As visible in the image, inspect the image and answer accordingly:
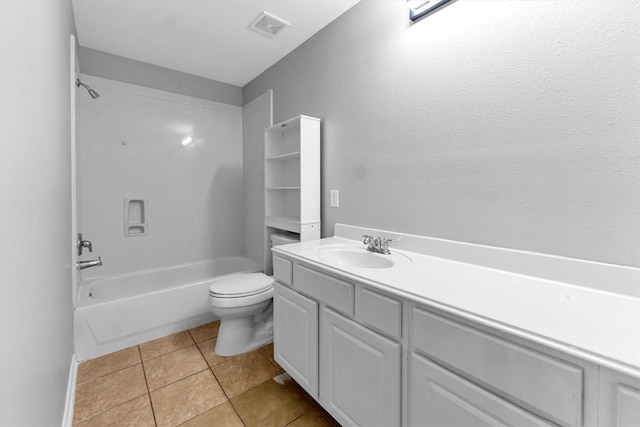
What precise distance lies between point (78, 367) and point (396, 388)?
205 centimetres

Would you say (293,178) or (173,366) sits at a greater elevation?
(293,178)

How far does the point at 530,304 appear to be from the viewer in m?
0.80

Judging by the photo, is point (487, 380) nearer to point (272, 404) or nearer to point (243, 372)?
point (272, 404)

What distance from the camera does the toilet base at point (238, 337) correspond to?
1.90m

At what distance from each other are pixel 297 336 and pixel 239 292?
2.05 feet

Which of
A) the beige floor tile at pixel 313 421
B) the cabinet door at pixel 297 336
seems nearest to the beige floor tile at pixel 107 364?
the cabinet door at pixel 297 336

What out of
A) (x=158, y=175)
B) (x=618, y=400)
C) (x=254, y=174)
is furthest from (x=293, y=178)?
(x=618, y=400)

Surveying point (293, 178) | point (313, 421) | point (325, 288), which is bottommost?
point (313, 421)

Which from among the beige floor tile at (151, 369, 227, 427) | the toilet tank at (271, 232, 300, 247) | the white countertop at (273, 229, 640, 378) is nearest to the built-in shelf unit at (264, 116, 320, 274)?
the toilet tank at (271, 232, 300, 247)

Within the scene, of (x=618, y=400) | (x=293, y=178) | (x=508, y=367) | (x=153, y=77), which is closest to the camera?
(x=618, y=400)

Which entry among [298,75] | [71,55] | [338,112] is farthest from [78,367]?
[298,75]

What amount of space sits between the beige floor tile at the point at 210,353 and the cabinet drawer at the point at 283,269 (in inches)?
31.6

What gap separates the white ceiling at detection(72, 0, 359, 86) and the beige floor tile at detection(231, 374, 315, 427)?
2388 millimetres

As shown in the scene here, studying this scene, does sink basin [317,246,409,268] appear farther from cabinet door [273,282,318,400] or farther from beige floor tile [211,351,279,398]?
beige floor tile [211,351,279,398]
